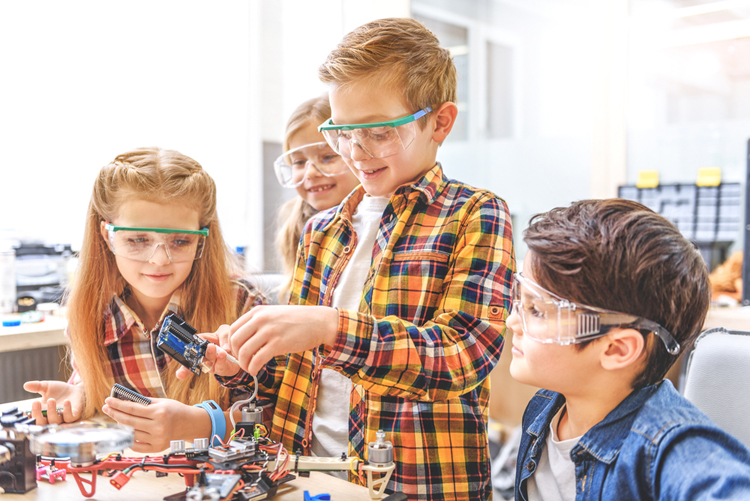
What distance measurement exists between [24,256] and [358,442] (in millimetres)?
1716

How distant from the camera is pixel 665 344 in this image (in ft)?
2.89

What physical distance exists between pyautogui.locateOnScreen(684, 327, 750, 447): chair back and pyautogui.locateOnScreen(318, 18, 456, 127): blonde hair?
2.09ft

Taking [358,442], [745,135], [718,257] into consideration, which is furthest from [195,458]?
[745,135]

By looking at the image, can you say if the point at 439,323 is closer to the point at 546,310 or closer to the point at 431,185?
the point at 546,310

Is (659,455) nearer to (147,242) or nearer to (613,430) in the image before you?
(613,430)

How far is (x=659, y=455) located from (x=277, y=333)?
53 cm

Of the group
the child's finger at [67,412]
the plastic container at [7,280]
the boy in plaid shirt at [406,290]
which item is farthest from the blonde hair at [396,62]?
the plastic container at [7,280]

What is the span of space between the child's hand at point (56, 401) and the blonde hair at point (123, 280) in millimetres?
72

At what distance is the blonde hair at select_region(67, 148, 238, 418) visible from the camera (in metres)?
1.36

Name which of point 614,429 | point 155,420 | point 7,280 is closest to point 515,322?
point 614,429

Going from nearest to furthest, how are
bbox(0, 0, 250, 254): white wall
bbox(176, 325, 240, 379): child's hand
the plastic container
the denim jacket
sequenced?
1. the denim jacket
2. bbox(176, 325, 240, 379): child's hand
3. the plastic container
4. bbox(0, 0, 250, 254): white wall

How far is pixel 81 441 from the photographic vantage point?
798mm

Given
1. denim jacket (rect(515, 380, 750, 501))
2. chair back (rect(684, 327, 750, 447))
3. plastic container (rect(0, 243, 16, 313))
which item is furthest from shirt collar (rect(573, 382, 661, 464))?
plastic container (rect(0, 243, 16, 313))

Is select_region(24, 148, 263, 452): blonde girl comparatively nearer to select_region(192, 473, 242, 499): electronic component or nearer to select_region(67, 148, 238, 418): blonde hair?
select_region(67, 148, 238, 418): blonde hair
